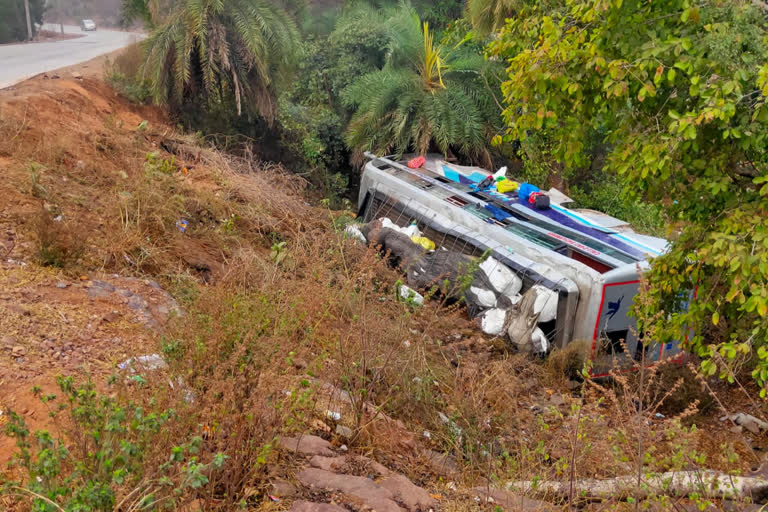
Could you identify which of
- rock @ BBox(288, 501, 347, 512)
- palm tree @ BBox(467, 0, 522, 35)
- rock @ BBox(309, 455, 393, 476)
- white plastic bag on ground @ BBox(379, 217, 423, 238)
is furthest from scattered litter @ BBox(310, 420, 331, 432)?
palm tree @ BBox(467, 0, 522, 35)

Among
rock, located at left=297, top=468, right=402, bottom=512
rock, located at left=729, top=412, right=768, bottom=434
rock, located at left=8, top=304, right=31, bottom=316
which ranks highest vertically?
rock, located at left=8, top=304, right=31, bottom=316

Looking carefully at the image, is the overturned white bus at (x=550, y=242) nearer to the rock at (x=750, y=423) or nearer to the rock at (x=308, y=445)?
the rock at (x=750, y=423)

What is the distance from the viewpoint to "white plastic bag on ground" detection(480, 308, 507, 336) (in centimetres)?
689

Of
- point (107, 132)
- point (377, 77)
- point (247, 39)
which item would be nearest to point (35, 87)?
point (107, 132)

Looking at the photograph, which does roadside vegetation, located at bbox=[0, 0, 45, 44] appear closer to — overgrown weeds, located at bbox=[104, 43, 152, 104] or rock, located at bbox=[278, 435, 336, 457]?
overgrown weeds, located at bbox=[104, 43, 152, 104]

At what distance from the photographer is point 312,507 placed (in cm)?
297

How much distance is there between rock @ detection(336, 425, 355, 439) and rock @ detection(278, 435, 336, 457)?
0.17m

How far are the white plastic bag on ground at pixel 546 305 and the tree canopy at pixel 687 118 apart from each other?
65.1 inches

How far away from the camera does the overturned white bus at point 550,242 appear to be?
257 inches

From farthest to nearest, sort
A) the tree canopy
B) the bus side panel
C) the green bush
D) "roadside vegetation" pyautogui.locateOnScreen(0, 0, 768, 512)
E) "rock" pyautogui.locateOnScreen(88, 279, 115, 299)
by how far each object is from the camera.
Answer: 1. the bus side panel
2. "rock" pyautogui.locateOnScreen(88, 279, 115, 299)
3. the tree canopy
4. "roadside vegetation" pyautogui.locateOnScreen(0, 0, 768, 512)
5. the green bush

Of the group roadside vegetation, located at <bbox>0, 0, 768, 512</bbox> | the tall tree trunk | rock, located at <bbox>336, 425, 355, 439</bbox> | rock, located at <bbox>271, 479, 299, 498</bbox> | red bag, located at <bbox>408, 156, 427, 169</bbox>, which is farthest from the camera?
the tall tree trunk

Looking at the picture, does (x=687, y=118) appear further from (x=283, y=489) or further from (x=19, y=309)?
(x=19, y=309)

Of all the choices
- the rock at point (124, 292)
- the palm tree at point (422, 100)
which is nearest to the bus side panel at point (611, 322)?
the rock at point (124, 292)

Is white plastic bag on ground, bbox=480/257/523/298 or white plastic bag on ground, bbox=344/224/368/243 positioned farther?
white plastic bag on ground, bbox=344/224/368/243
